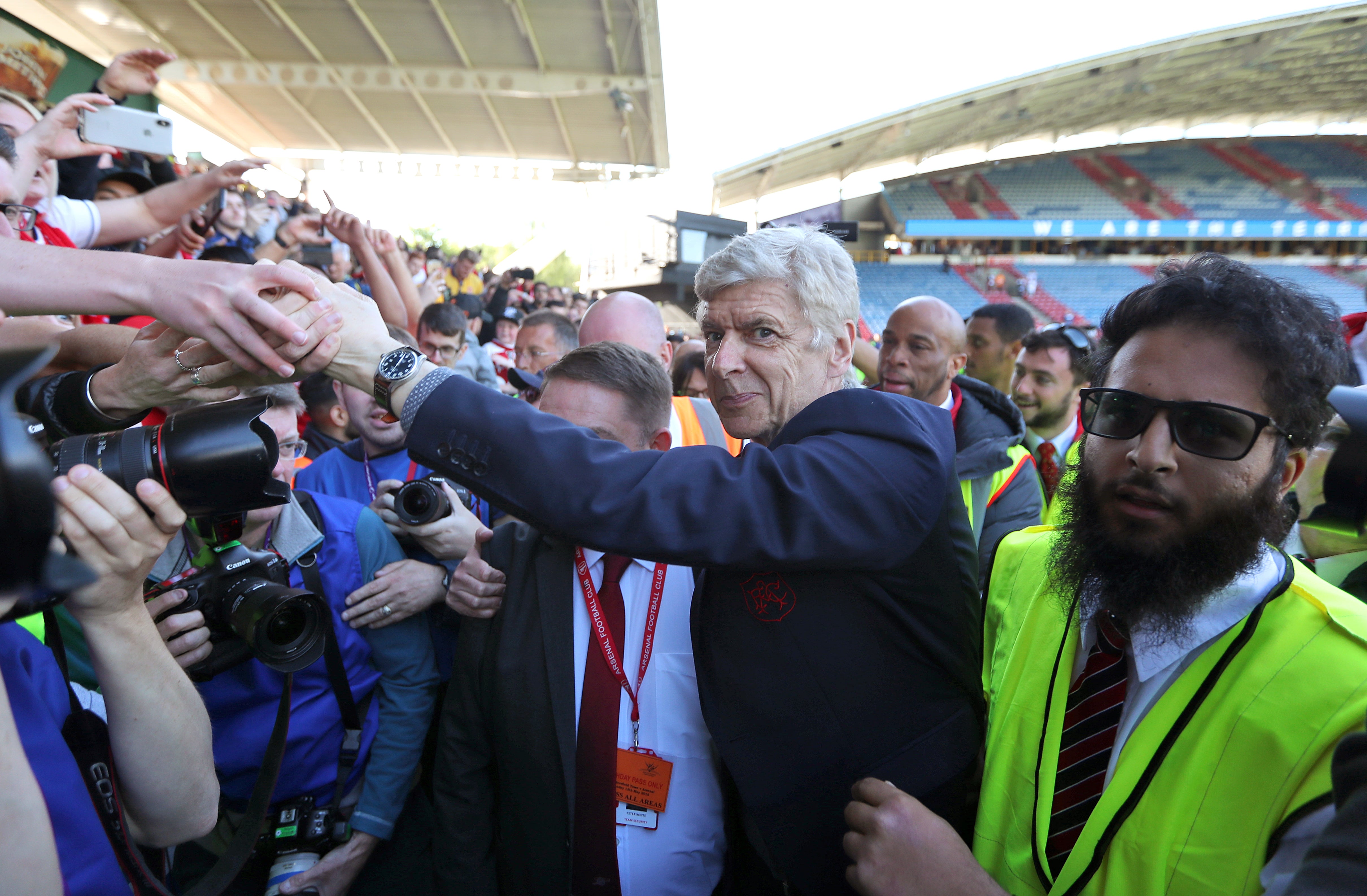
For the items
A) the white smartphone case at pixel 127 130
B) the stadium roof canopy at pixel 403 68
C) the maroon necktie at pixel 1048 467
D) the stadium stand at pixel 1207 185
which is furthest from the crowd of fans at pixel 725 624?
the stadium stand at pixel 1207 185

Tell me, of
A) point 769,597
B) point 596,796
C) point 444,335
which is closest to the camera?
point 769,597

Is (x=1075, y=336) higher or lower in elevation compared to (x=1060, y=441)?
higher

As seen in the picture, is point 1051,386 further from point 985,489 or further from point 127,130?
point 127,130

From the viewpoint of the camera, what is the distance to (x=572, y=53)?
37.0 feet

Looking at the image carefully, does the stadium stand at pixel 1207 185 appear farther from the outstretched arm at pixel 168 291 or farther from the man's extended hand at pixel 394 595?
the outstretched arm at pixel 168 291

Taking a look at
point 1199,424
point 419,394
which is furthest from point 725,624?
point 1199,424

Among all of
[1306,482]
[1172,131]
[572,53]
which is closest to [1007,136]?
[1172,131]

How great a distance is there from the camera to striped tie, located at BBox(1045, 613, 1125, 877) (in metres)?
1.22

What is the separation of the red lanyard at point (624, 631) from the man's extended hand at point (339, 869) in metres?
1.02

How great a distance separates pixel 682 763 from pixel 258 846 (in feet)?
4.10

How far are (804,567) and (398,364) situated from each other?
84 cm

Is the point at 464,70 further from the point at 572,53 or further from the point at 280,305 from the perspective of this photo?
the point at 280,305

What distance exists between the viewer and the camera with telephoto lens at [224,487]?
3.81 ft

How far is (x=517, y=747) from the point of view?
1697 millimetres
